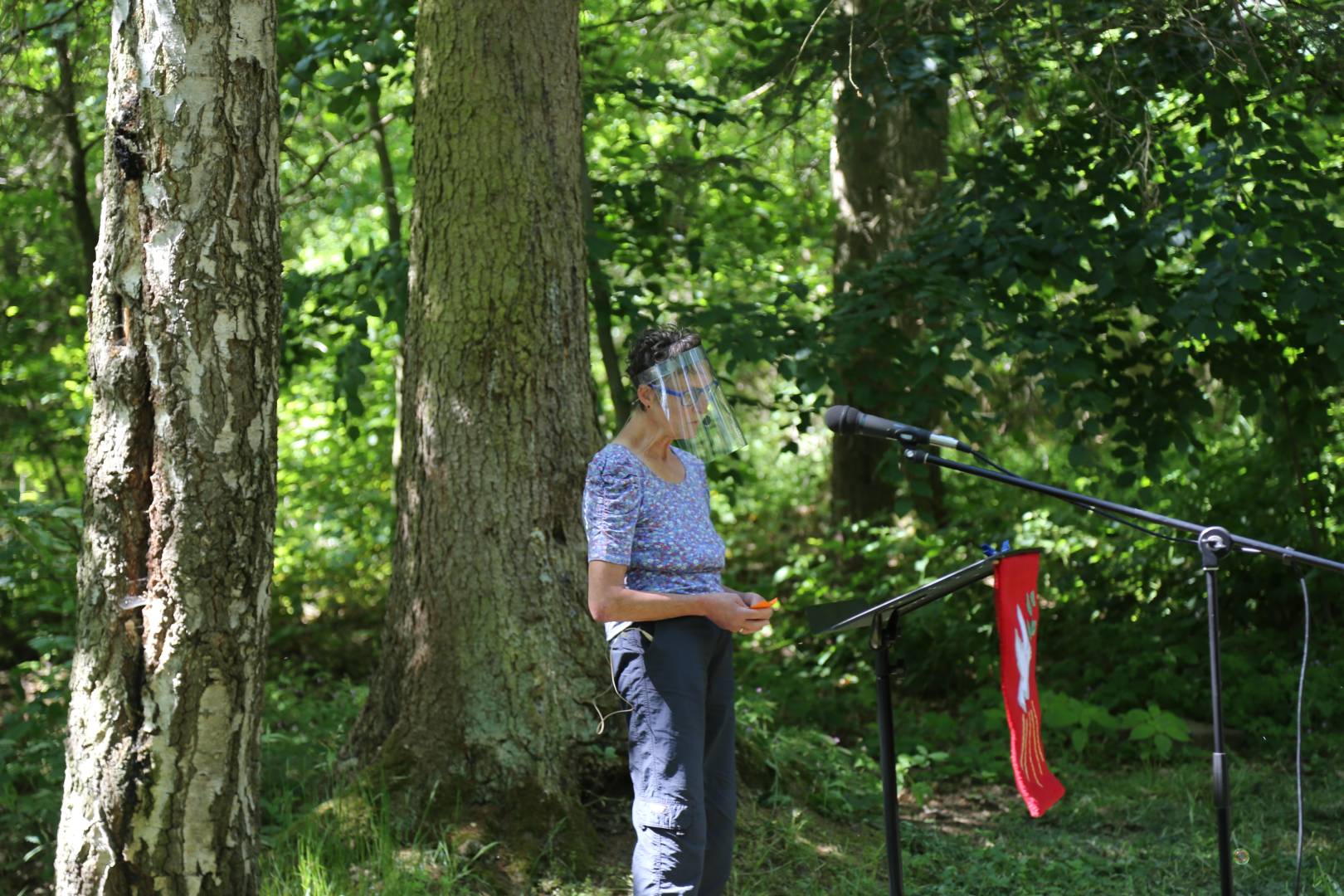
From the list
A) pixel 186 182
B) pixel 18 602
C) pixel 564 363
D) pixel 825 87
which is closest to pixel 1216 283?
pixel 825 87

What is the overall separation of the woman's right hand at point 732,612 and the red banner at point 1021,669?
0.54m

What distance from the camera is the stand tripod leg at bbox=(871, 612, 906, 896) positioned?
2703mm

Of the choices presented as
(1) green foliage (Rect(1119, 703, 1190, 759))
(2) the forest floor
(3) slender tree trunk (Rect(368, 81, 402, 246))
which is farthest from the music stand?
(3) slender tree trunk (Rect(368, 81, 402, 246))

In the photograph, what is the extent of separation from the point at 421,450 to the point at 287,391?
4.71 meters

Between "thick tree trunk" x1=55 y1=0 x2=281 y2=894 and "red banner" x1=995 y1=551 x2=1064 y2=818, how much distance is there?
1.72 meters

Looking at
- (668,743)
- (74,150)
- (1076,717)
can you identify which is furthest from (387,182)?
(668,743)

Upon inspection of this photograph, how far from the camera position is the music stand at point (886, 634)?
2.60 m

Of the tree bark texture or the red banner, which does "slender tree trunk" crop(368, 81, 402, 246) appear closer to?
the tree bark texture

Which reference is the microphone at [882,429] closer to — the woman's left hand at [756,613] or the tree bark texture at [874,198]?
the woman's left hand at [756,613]

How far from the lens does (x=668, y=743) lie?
2.70 metres

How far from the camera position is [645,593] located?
269 cm

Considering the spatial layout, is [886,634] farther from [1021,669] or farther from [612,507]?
[612,507]

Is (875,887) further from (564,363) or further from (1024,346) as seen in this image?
(1024,346)

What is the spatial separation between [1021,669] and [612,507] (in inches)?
40.3
